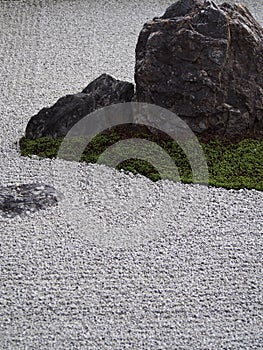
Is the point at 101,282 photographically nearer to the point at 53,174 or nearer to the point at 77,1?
the point at 53,174

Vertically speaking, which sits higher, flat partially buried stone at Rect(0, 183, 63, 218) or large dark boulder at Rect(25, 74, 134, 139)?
large dark boulder at Rect(25, 74, 134, 139)

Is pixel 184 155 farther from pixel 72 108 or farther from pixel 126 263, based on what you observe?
pixel 126 263

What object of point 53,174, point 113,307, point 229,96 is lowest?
point 113,307

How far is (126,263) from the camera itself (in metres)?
2.73

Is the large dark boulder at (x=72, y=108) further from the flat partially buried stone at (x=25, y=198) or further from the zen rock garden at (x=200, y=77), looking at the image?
the flat partially buried stone at (x=25, y=198)

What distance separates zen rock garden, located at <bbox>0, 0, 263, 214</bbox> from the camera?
347 centimetres

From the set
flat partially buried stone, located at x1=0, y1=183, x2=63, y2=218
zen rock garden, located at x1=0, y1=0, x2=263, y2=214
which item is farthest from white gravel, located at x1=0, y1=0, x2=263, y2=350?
zen rock garden, located at x1=0, y1=0, x2=263, y2=214

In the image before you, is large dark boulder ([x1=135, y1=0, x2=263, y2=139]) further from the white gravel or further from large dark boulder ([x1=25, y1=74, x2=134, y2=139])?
the white gravel

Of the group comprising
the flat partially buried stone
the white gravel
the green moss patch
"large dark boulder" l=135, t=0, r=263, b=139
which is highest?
"large dark boulder" l=135, t=0, r=263, b=139

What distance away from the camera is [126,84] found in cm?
370

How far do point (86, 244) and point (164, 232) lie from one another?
0.33 metres

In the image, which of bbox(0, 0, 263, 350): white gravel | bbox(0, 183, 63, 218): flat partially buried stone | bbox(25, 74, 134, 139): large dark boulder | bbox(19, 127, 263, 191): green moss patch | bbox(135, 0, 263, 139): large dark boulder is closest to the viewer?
bbox(0, 0, 263, 350): white gravel

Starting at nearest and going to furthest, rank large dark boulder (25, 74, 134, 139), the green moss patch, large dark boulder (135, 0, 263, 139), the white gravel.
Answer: the white gravel < the green moss patch < large dark boulder (135, 0, 263, 139) < large dark boulder (25, 74, 134, 139)

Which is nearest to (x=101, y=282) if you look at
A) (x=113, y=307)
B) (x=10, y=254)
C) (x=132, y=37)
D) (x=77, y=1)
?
(x=113, y=307)
